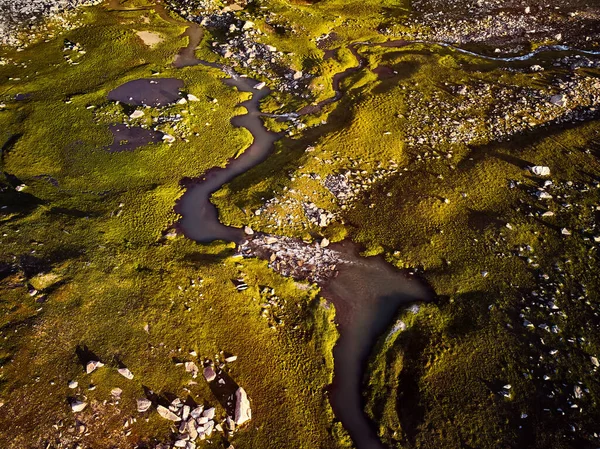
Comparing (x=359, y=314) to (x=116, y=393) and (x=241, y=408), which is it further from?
(x=116, y=393)

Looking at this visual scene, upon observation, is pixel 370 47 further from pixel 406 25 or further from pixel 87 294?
pixel 87 294

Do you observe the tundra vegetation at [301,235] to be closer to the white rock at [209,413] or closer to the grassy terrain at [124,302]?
the grassy terrain at [124,302]

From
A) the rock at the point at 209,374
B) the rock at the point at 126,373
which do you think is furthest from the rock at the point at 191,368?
the rock at the point at 126,373

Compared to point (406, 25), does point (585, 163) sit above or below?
below

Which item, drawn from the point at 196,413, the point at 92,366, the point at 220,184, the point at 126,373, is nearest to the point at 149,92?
the point at 220,184

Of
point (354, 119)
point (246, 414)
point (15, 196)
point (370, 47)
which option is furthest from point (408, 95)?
point (15, 196)

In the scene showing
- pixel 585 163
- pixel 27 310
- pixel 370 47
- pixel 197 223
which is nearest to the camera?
pixel 27 310
